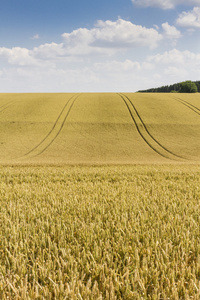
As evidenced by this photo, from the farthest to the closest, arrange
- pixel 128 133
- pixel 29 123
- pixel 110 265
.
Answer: pixel 29 123 < pixel 128 133 < pixel 110 265

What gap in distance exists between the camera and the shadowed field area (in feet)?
86.8

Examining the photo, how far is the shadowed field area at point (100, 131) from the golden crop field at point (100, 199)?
0.16 metres

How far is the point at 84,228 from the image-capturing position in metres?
3.06

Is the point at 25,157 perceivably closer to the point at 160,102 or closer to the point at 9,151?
the point at 9,151

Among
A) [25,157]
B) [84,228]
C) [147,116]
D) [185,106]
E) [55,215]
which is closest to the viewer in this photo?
[84,228]

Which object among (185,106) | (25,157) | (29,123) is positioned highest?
(185,106)

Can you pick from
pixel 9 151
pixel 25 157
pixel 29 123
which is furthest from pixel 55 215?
pixel 29 123

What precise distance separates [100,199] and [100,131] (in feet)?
99.4

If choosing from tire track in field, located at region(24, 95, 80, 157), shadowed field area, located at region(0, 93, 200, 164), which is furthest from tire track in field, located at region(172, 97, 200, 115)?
tire track in field, located at region(24, 95, 80, 157)

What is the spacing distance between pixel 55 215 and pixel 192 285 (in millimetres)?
2434

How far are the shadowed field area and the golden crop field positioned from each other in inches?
6.4

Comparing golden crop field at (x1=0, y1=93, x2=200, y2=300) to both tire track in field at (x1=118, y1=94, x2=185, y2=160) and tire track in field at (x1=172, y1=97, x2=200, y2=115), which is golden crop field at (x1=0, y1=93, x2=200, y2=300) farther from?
tire track in field at (x1=172, y1=97, x2=200, y2=115)

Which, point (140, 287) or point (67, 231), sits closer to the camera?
point (140, 287)

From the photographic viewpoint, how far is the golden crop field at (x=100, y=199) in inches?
79.1
